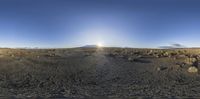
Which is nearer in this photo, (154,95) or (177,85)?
(154,95)

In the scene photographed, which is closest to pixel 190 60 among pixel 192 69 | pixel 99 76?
pixel 192 69

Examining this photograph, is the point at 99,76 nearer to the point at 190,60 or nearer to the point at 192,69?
the point at 192,69

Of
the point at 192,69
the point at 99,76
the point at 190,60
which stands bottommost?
the point at 99,76

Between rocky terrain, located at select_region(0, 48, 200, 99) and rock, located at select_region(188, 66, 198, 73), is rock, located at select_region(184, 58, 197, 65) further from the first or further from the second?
rock, located at select_region(188, 66, 198, 73)

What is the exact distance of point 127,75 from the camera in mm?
39219

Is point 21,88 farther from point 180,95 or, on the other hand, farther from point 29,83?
point 180,95

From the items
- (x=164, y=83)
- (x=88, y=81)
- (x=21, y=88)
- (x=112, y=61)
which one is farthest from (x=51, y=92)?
(x=112, y=61)

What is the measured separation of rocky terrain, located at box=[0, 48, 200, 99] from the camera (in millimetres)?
31812

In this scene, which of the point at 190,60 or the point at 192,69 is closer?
the point at 192,69

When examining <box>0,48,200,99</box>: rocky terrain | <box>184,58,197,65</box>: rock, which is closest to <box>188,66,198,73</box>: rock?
<box>0,48,200,99</box>: rocky terrain

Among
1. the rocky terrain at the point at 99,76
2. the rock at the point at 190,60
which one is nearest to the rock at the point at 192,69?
the rocky terrain at the point at 99,76

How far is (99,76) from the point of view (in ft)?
127

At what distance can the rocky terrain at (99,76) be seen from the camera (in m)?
31.8

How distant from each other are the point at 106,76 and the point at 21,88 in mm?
6912
